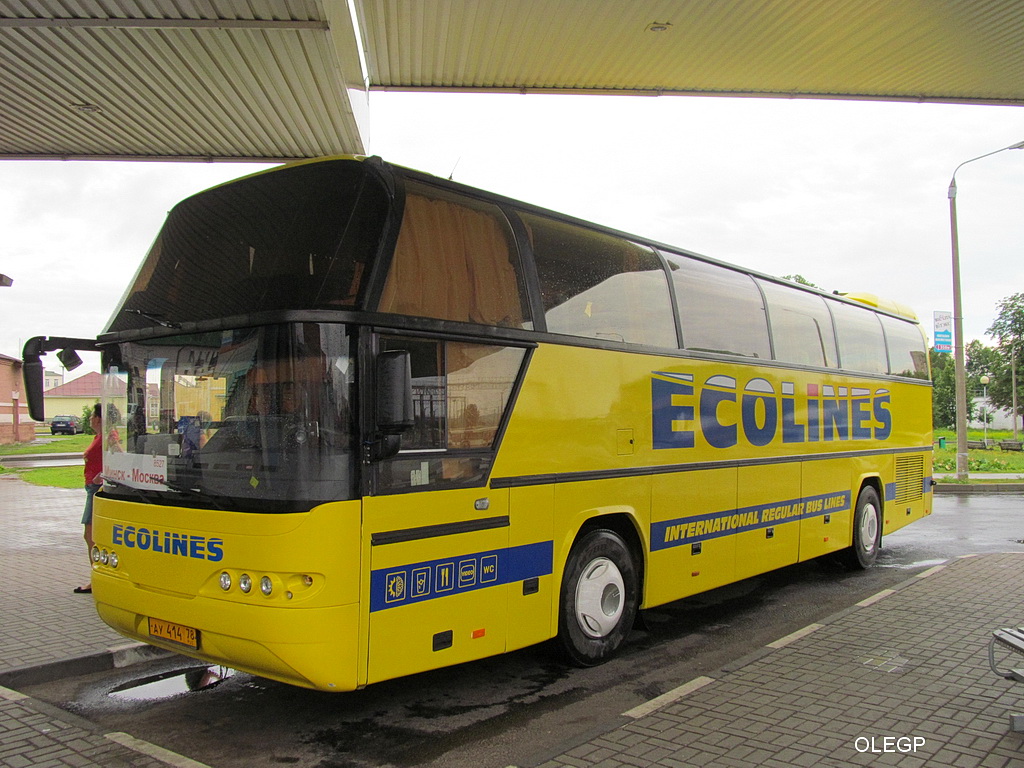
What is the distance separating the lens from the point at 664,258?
25.0ft

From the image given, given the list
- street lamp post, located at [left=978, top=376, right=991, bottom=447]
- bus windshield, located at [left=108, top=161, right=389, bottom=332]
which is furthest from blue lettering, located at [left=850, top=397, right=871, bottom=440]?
street lamp post, located at [left=978, top=376, right=991, bottom=447]

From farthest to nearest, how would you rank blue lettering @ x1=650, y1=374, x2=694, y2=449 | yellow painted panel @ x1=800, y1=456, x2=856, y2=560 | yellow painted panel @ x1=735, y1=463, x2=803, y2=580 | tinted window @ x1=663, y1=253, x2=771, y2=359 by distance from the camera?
yellow painted panel @ x1=800, y1=456, x2=856, y2=560
yellow painted panel @ x1=735, y1=463, x2=803, y2=580
tinted window @ x1=663, y1=253, x2=771, y2=359
blue lettering @ x1=650, y1=374, x2=694, y2=449

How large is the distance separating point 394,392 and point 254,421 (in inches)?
32.5

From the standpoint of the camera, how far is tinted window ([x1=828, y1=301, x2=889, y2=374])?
419 inches

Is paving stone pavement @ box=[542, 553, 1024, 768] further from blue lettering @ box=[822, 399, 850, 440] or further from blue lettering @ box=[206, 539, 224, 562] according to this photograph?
blue lettering @ box=[822, 399, 850, 440]

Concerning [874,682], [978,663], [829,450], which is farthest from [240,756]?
[829,450]

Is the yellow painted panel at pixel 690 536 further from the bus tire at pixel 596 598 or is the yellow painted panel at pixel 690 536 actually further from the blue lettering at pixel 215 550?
the blue lettering at pixel 215 550

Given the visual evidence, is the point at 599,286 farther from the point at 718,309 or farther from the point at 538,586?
the point at 538,586

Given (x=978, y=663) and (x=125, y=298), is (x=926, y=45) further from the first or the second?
(x=125, y=298)

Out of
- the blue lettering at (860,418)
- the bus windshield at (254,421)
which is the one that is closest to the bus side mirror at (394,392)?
the bus windshield at (254,421)

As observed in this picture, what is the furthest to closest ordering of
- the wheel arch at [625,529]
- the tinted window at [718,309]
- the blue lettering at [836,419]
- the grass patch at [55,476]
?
the grass patch at [55,476] → the blue lettering at [836,419] → the tinted window at [718,309] → the wheel arch at [625,529]

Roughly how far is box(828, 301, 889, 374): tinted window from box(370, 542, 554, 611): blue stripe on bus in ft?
21.4

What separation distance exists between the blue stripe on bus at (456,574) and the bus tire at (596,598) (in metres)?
0.41

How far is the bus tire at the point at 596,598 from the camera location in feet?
19.9
